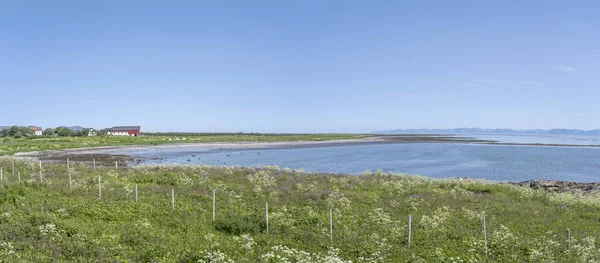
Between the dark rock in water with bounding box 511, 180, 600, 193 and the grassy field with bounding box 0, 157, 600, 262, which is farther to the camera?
the dark rock in water with bounding box 511, 180, 600, 193

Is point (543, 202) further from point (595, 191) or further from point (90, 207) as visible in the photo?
point (90, 207)

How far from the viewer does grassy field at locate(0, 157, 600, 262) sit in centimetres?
1598

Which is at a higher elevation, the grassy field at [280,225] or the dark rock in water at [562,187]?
the grassy field at [280,225]

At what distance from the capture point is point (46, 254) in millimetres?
15148

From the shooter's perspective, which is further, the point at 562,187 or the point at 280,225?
the point at 562,187

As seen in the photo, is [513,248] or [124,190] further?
[124,190]

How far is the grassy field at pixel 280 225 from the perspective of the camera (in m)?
16.0

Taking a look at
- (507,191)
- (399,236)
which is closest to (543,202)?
(507,191)

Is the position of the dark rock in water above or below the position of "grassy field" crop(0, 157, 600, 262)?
below

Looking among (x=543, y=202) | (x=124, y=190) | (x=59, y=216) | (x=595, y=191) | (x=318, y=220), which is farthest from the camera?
(x=595, y=191)

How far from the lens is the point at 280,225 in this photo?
67.9ft

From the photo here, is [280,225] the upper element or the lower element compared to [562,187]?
upper

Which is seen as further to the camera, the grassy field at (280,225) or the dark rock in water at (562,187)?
the dark rock in water at (562,187)

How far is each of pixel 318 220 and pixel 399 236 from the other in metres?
4.91
